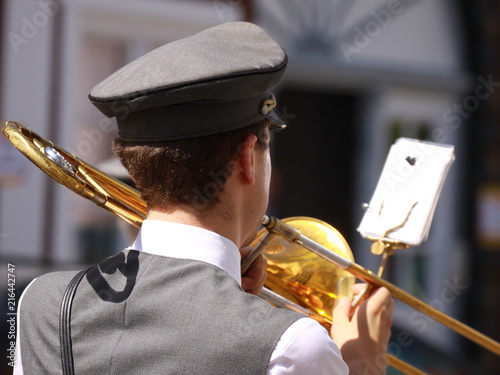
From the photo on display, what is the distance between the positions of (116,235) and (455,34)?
3405 millimetres

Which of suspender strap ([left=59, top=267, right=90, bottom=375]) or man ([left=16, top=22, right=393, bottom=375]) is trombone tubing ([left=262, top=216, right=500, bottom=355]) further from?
suspender strap ([left=59, top=267, right=90, bottom=375])

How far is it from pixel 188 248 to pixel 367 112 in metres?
5.33

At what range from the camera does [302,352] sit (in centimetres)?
121

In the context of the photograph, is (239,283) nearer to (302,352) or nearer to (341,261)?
(302,352)

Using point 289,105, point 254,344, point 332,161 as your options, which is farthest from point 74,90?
point 254,344

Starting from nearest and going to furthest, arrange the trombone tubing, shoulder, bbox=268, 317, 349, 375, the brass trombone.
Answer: shoulder, bbox=268, 317, 349, 375, the brass trombone, the trombone tubing

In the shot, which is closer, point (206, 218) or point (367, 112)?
point (206, 218)

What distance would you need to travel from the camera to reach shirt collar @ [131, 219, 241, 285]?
52.7 inches

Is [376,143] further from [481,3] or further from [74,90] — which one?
[74,90]

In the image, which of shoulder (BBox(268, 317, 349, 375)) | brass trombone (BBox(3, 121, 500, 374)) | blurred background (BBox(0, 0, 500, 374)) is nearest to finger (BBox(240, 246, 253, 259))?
brass trombone (BBox(3, 121, 500, 374))

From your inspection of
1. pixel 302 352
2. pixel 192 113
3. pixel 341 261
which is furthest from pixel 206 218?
pixel 341 261

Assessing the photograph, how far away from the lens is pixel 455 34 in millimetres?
6652

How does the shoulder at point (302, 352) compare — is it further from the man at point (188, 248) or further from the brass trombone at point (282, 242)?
the brass trombone at point (282, 242)

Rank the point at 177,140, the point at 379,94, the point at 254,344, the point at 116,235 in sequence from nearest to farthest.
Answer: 1. the point at 254,344
2. the point at 177,140
3. the point at 116,235
4. the point at 379,94
